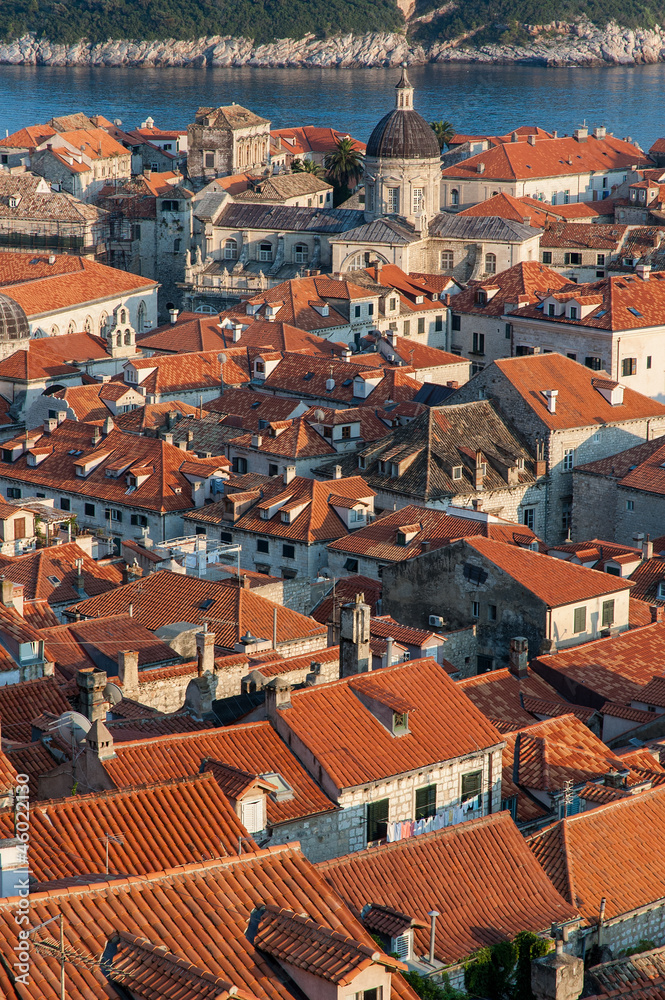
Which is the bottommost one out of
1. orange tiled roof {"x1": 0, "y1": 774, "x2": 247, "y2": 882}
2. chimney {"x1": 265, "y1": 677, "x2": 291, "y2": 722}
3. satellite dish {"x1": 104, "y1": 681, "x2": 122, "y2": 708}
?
satellite dish {"x1": 104, "y1": 681, "x2": 122, "y2": 708}

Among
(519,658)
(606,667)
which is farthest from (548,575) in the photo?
(519,658)

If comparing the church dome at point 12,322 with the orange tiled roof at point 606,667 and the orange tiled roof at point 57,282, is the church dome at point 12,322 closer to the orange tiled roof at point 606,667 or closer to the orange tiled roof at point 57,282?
the orange tiled roof at point 57,282

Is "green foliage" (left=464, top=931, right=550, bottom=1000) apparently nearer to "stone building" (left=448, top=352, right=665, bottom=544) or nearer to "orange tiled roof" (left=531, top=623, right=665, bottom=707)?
"orange tiled roof" (left=531, top=623, right=665, bottom=707)

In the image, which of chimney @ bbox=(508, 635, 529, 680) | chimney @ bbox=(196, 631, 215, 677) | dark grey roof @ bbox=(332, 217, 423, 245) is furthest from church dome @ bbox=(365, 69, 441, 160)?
chimney @ bbox=(196, 631, 215, 677)

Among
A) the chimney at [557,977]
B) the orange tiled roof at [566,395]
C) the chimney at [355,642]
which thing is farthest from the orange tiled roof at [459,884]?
the orange tiled roof at [566,395]

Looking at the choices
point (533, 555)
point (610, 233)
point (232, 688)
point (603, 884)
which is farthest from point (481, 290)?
point (603, 884)

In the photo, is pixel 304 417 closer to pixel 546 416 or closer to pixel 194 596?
pixel 546 416
